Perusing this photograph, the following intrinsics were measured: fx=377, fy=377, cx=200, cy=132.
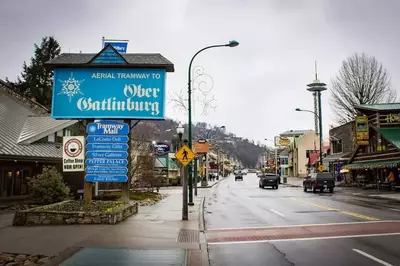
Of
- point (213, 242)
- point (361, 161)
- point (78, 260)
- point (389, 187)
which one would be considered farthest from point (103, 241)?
point (361, 161)

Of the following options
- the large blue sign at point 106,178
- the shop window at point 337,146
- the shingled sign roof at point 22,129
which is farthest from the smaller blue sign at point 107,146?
the shop window at point 337,146

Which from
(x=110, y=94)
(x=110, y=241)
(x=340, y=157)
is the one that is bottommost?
(x=110, y=241)

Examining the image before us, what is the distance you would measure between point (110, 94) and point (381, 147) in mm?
30898

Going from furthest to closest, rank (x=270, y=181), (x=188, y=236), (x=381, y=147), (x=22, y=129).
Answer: (x=270, y=181) → (x=381, y=147) → (x=22, y=129) → (x=188, y=236)

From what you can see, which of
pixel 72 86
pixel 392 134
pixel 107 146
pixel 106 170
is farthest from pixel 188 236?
pixel 392 134

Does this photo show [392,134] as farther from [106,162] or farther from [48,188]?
[48,188]

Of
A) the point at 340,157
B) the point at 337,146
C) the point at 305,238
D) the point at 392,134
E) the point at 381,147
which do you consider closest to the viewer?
the point at 305,238

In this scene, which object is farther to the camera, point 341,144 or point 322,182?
point 341,144

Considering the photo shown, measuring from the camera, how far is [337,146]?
57.0 meters

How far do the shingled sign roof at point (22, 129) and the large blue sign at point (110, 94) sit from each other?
6.56 m

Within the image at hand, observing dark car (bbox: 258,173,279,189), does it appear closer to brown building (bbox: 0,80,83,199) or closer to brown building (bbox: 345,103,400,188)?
brown building (bbox: 345,103,400,188)

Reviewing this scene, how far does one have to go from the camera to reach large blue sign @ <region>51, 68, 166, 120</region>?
17.0 meters

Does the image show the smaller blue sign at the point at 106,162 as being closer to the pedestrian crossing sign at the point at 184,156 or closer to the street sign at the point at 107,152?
the street sign at the point at 107,152

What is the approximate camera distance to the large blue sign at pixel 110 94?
16969mm
